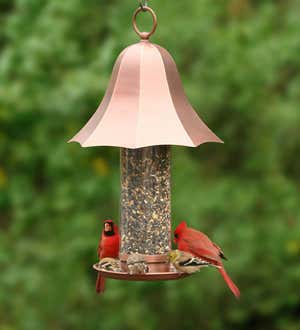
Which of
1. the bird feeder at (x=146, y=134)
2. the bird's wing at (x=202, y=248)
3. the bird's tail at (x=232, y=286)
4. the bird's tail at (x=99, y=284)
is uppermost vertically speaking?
the bird feeder at (x=146, y=134)

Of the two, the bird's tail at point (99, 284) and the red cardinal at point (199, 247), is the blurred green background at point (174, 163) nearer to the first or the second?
the bird's tail at point (99, 284)

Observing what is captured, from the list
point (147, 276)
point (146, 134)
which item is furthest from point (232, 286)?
point (146, 134)

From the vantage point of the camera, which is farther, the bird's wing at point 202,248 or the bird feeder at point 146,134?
the bird's wing at point 202,248

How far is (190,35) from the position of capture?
830 centimetres

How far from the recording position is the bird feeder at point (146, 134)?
4.64m

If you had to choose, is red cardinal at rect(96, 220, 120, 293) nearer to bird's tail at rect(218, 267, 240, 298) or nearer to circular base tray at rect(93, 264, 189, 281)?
circular base tray at rect(93, 264, 189, 281)

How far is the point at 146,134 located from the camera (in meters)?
4.59

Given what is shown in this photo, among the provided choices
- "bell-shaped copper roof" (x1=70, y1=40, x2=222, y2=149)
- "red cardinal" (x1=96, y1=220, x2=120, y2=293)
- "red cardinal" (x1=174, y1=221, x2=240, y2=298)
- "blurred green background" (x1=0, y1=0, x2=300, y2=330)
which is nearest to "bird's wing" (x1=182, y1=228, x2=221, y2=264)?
"red cardinal" (x1=174, y1=221, x2=240, y2=298)

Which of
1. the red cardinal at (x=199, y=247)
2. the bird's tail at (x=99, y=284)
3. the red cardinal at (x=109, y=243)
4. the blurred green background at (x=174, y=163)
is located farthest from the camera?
the blurred green background at (x=174, y=163)

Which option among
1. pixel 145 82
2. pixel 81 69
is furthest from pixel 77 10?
pixel 145 82

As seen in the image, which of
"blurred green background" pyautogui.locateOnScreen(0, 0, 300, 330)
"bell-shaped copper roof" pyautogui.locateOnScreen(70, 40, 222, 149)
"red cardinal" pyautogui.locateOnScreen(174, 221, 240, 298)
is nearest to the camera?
"bell-shaped copper roof" pyautogui.locateOnScreen(70, 40, 222, 149)

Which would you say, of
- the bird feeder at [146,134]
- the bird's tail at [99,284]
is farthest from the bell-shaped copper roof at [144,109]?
the bird's tail at [99,284]

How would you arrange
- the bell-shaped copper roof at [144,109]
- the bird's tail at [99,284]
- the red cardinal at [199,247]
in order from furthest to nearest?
the bird's tail at [99,284]
the red cardinal at [199,247]
the bell-shaped copper roof at [144,109]

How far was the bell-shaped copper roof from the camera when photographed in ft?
15.1
